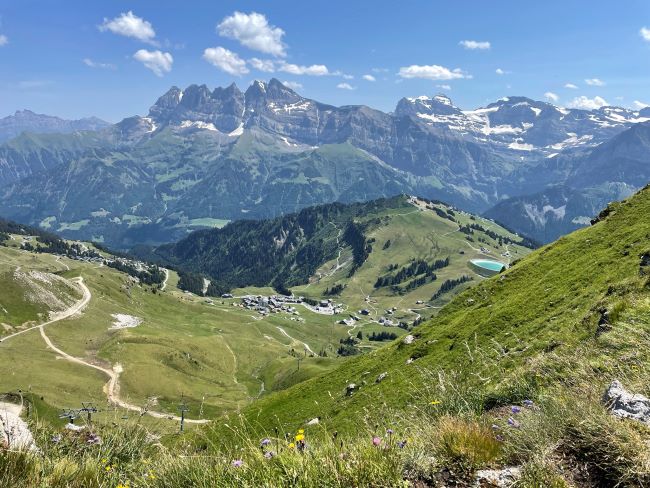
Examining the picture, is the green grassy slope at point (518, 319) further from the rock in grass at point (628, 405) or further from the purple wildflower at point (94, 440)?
the purple wildflower at point (94, 440)

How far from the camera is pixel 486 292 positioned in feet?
192

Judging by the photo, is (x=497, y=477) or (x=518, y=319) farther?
(x=518, y=319)

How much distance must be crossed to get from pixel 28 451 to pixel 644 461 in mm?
8170

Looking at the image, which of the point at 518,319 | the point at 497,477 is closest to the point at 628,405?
the point at 497,477

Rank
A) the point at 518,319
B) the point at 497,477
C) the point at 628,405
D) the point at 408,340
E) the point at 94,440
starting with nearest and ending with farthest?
the point at 497,477 → the point at 628,405 → the point at 94,440 → the point at 518,319 → the point at 408,340

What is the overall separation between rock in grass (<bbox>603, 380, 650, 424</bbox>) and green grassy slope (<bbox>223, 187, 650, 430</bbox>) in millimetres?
7193

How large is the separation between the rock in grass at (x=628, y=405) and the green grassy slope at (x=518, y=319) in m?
7.19

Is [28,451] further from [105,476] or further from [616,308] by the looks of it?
[616,308]

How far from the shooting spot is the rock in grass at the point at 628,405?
6.27 metres

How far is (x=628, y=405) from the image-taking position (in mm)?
6480

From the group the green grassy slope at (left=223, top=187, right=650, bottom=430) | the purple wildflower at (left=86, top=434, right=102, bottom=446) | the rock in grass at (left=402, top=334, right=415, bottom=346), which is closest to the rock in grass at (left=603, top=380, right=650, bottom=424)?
the green grassy slope at (left=223, top=187, right=650, bottom=430)

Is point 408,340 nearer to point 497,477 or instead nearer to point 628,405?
point 628,405

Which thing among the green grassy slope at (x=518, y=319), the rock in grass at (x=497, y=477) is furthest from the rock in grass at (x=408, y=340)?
the rock in grass at (x=497, y=477)

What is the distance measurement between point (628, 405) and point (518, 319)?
36.9m
